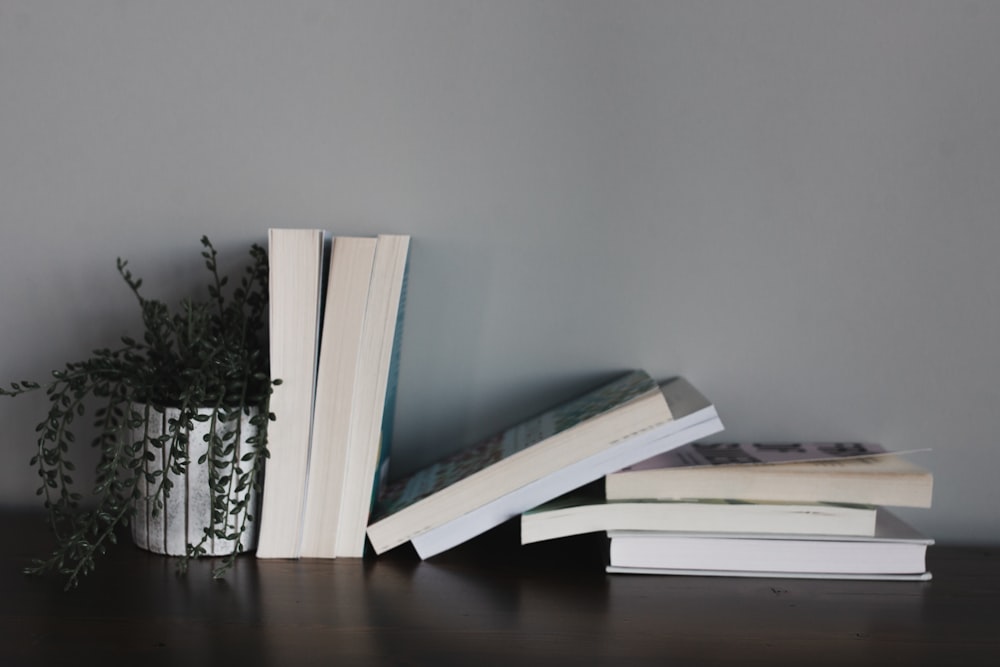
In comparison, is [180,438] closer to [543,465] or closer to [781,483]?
[543,465]

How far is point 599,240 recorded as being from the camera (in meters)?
0.95

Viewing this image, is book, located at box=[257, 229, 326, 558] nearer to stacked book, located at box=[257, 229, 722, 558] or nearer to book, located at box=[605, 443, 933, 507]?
stacked book, located at box=[257, 229, 722, 558]

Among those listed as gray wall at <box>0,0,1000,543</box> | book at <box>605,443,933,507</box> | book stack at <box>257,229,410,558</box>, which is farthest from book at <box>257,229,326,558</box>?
book at <box>605,443,933,507</box>

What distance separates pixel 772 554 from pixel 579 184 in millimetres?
416

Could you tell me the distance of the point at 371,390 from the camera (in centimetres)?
82

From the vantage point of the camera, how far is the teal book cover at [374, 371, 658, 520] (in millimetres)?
808

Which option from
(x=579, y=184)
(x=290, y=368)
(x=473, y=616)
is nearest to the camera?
(x=473, y=616)

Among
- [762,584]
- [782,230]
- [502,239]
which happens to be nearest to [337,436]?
[502,239]

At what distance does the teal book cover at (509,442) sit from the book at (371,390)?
0.03 meters

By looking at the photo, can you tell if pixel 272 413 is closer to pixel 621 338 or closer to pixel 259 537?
pixel 259 537

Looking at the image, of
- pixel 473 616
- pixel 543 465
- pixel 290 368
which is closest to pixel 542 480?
pixel 543 465

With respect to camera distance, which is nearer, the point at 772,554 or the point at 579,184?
the point at 772,554

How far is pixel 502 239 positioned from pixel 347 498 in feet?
1.04

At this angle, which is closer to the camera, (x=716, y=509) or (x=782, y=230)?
(x=716, y=509)
